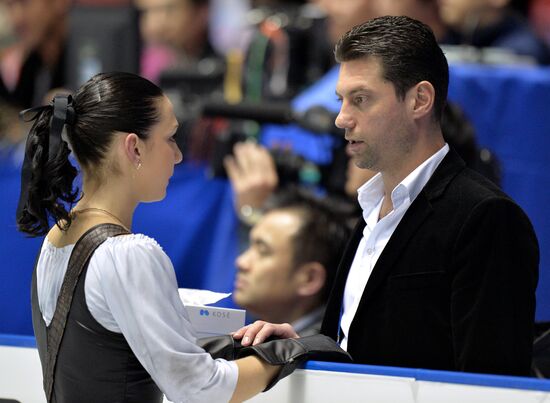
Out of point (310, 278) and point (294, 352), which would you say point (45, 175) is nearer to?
point (294, 352)

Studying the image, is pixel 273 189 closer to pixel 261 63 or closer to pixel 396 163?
pixel 261 63

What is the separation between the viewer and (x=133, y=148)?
2180mm

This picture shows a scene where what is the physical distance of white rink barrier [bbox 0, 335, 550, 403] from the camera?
224cm

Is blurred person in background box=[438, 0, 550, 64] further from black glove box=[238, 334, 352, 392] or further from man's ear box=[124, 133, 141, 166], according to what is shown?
man's ear box=[124, 133, 141, 166]

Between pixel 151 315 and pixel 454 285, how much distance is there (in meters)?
0.66

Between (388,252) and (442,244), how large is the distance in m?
0.13

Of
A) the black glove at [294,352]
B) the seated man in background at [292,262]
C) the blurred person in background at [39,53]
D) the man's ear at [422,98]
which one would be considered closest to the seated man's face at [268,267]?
the seated man in background at [292,262]

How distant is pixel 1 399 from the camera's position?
104 inches

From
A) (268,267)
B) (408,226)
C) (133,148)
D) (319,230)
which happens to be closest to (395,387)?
(408,226)

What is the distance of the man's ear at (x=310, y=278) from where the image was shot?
3904 mm

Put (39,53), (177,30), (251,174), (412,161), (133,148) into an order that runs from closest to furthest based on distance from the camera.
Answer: (133,148) → (412,161) → (251,174) → (39,53) → (177,30)

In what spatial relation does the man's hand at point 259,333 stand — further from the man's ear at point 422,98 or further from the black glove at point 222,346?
the man's ear at point 422,98

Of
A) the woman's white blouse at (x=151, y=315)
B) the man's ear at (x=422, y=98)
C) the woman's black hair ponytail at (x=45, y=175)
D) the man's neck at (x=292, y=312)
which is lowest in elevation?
the man's neck at (x=292, y=312)

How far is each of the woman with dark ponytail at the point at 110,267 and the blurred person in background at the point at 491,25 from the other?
3111 millimetres
